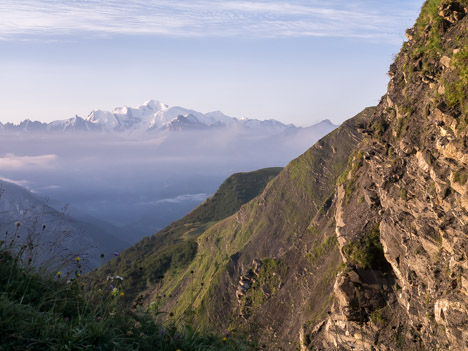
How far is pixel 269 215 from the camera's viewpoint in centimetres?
7419

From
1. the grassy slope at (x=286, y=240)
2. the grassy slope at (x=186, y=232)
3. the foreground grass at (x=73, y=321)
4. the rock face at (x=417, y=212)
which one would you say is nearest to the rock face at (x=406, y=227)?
the rock face at (x=417, y=212)

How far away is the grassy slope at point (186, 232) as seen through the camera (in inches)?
4481

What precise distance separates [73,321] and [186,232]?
14400cm

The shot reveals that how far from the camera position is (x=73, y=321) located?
5945 mm

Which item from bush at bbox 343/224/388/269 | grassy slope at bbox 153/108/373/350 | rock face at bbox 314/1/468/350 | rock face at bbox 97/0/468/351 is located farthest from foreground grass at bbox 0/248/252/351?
grassy slope at bbox 153/108/373/350

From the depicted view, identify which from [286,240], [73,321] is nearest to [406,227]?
[73,321]

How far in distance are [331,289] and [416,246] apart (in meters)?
16.9

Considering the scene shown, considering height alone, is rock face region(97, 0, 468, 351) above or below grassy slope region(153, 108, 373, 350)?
above

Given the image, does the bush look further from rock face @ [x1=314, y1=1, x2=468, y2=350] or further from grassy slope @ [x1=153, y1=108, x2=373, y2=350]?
grassy slope @ [x1=153, y1=108, x2=373, y2=350]

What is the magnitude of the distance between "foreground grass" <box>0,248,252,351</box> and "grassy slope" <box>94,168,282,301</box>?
101 metres

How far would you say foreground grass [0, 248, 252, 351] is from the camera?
209 inches

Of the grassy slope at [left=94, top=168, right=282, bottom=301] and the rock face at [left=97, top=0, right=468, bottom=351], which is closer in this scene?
the rock face at [left=97, top=0, right=468, bottom=351]

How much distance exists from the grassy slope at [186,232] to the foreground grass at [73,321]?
100813 mm

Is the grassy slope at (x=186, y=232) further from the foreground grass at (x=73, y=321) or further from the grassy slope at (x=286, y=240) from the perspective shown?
the foreground grass at (x=73, y=321)
